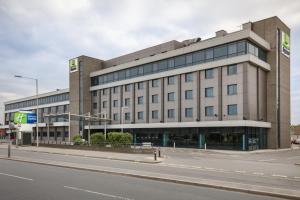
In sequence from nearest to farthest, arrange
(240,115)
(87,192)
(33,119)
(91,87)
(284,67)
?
1. (87,192)
2. (240,115)
3. (284,67)
4. (33,119)
5. (91,87)

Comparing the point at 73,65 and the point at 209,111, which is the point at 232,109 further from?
the point at 73,65

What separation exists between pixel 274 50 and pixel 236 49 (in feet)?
27.9

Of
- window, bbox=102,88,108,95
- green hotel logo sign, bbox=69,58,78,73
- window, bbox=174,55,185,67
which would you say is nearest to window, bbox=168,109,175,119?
window, bbox=174,55,185,67

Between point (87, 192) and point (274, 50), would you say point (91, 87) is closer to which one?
point (274, 50)

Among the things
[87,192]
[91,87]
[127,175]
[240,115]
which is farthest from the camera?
[91,87]

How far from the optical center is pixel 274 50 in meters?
51.7

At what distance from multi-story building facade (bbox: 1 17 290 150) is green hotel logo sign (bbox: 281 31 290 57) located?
6.7 inches

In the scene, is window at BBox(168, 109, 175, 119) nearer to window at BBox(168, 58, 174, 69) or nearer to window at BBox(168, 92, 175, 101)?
window at BBox(168, 92, 175, 101)

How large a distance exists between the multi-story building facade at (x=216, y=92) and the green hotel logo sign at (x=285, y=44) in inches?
6.7

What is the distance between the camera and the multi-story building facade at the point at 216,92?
153ft

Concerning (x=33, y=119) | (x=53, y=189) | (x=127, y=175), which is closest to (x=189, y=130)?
(x=33, y=119)

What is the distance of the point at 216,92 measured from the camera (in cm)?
4934

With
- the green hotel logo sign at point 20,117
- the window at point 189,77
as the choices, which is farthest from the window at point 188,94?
the green hotel logo sign at point 20,117

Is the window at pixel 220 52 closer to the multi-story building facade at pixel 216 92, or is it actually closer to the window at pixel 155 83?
the multi-story building facade at pixel 216 92
